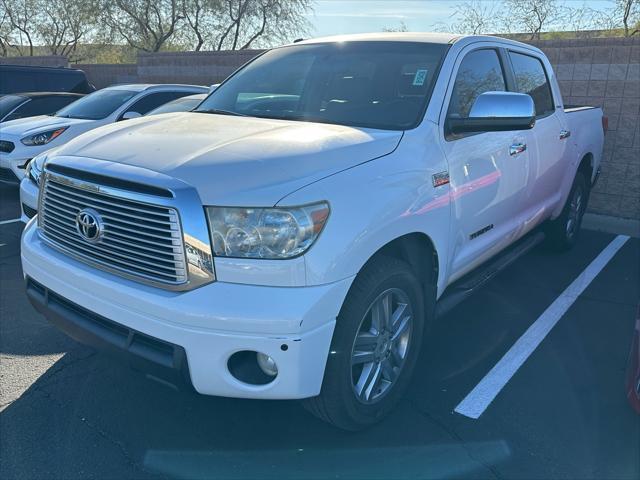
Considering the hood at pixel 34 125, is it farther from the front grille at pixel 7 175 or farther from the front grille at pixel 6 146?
the front grille at pixel 7 175

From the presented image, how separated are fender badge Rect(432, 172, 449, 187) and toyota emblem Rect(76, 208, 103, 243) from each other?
1.67 metres

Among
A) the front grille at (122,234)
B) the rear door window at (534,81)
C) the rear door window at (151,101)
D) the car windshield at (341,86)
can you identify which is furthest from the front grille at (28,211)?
the rear door window at (534,81)

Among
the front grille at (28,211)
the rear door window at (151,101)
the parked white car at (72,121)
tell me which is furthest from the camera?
the rear door window at (151,101)

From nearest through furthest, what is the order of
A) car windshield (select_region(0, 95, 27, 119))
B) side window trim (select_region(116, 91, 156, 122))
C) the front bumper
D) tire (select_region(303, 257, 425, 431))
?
the front bumper < tire (select_region(303, 257, 425, 431)) < side window trim (select_region(116, 91, 156, 122)) < car windshield (select_region(0, 95, 27, 119))

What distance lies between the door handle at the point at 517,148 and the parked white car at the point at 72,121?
4.81 meters

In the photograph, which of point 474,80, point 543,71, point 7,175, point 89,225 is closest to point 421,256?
point 474,80

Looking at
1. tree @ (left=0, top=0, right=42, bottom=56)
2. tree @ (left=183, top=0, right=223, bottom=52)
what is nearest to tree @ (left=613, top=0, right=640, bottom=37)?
tree @ (left=183, top=0, right=223, bottom=52)

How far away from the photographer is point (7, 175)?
7.43 meters

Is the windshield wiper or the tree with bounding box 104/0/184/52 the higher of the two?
the tree with bounding box 104/0/184/52

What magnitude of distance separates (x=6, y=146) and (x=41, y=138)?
0.44 metres

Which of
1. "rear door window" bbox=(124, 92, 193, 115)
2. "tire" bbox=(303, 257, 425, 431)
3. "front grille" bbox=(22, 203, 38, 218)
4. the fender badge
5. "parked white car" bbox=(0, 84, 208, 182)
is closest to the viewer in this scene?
"tire" bbox=(303, 257, 425, 431)

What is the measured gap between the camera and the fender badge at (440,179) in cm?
307

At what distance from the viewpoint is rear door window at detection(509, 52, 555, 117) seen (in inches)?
180

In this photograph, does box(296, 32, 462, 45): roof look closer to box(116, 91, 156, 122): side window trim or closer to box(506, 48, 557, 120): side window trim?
box(506, 48, 557, 120): side window trim
